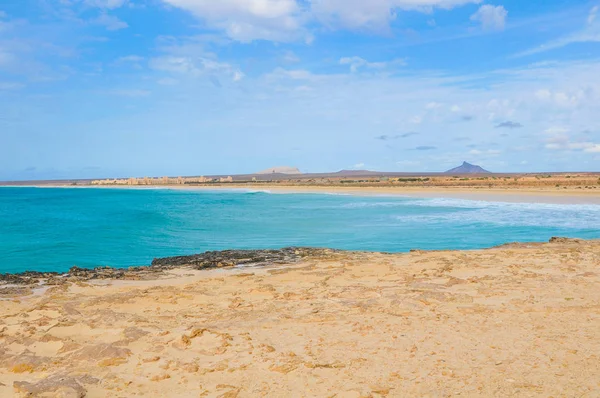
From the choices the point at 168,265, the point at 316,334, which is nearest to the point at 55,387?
the point at 316,334

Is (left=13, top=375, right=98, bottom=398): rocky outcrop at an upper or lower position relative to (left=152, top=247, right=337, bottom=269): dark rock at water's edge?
upper

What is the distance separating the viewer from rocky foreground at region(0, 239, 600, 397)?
4.48 m

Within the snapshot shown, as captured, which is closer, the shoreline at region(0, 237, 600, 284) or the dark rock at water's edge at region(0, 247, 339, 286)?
the shoreline at region(0, 237, 600, 284)

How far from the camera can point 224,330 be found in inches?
241

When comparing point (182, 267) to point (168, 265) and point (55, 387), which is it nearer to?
point (168, 265)

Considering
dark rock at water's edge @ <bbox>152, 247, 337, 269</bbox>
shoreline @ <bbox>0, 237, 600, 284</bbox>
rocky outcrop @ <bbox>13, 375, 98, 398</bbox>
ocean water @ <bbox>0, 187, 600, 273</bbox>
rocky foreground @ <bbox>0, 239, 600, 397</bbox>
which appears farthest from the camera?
ocean water @ <bbox>0, 187, 600, 273</bbox>

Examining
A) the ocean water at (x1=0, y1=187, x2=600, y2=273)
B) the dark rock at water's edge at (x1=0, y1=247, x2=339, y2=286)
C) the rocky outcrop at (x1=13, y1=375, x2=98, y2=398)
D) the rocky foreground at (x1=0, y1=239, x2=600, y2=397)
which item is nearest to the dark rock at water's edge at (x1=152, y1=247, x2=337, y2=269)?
the dark rock at water's edge at (x1=0, y1=247, x2=339, y2=286)

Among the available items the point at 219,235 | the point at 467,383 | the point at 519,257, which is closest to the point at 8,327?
the point at 467,383

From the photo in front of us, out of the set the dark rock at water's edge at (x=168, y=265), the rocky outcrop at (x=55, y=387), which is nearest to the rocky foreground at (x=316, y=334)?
the rocky outcrop at (x=55, y=387)

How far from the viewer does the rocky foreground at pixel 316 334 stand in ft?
14.7

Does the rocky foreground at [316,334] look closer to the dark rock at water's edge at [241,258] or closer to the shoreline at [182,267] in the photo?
the shoreline at [182,267]

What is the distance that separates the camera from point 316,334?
5.87m

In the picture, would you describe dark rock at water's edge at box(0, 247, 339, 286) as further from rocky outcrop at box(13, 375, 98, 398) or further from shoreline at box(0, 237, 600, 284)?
rocky outcrop at box(13, 375, 98, 398)

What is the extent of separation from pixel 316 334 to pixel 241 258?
766cm
